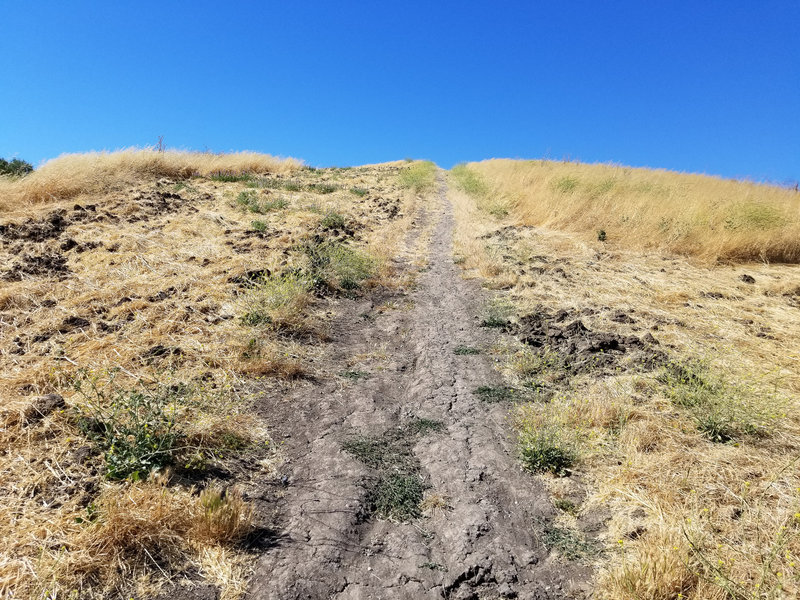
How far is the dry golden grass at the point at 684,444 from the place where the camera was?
2.14 m

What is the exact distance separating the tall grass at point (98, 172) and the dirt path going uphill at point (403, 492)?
9.54 meters

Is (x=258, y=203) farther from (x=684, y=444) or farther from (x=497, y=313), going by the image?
(x=684, y=444)

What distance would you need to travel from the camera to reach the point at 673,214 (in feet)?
34.5

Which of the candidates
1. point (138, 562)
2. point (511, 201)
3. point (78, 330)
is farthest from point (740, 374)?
point (511, 201)

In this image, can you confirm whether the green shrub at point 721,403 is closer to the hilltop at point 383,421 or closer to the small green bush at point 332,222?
the hilltop at point 383,421

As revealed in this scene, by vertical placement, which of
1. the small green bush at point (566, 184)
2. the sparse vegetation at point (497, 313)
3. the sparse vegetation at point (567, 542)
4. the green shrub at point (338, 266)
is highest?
A: the small green bush at point (566, 184)

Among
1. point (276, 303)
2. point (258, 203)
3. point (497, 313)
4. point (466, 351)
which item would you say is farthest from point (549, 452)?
point (258, 203)

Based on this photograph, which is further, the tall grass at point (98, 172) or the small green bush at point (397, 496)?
the tall grass at point (98, 172)

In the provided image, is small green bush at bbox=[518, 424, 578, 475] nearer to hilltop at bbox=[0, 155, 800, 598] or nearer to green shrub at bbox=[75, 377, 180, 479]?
hilltop at bbox=[0, 155, 800, 598]

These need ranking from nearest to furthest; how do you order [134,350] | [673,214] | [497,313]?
[134,350]
[497,313]
[673,214]

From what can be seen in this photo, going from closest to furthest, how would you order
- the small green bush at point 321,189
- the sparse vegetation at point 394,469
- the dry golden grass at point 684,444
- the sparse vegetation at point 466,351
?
the dry golden grass at point 684,444
the sparse vegetation at point 394,469
the sparse vegetation at point 466,351
the small green bush at point 321,189

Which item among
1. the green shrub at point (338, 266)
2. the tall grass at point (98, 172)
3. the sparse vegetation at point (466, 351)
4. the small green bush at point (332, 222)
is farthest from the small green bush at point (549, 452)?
the tall grass at point (98, 172)

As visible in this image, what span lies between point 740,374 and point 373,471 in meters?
3.79

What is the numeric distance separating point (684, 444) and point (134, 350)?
507 centimetres
